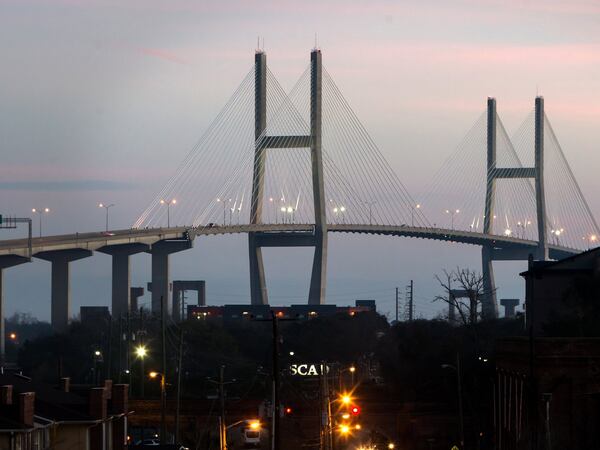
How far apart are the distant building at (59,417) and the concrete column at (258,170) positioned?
224 feet

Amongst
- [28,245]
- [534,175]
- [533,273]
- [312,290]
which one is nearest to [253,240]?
[312,290]

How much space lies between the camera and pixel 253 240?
11288cm

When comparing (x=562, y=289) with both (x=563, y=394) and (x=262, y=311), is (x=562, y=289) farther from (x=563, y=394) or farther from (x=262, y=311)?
(x=262, y=311)

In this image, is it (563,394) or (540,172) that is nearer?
(563,394)

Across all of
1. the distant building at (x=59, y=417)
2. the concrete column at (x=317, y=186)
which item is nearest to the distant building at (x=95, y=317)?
the concrete column at (x=317, y=186)

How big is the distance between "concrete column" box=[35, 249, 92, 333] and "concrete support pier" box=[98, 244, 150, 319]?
3.55 metres

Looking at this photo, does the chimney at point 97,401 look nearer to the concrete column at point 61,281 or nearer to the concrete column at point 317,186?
the concrete column at point 317,186

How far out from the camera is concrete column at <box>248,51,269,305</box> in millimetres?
109375

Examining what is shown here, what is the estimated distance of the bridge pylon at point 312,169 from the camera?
109875 mm

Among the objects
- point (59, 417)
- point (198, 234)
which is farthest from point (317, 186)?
point (59, 417)

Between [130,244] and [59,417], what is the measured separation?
79944 millimetres

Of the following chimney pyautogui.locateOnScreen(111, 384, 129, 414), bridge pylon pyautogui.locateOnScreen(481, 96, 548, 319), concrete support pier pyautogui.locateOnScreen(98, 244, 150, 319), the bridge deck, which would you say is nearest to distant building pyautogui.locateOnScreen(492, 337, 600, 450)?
chimney pyautogui.locateOnScreen(111, 384, 129, 414)

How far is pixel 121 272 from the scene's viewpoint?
11656 centimetres

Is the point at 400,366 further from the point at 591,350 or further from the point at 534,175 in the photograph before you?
the point at 534,175
